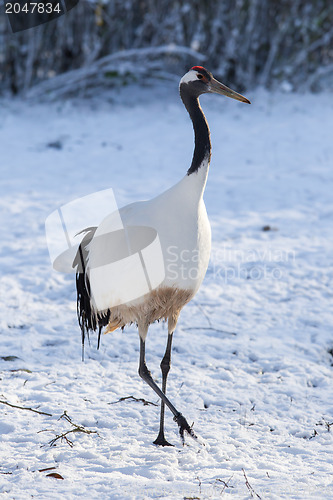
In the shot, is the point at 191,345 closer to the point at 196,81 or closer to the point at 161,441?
the point at 161,441

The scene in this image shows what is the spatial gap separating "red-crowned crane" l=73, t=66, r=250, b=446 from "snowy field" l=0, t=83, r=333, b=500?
396 mm

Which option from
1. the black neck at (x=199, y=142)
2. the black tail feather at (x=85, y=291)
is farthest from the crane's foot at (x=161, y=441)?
the black neck at (x=199, y=142)

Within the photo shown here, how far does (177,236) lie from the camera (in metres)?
3.03

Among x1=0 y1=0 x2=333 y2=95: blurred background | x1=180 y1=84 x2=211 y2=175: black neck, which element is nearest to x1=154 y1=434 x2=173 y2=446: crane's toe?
x1=180 y1=84 x2=211 y2=175: black neck

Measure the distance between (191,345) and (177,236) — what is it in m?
1.71

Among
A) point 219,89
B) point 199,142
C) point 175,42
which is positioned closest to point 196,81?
point 219,89

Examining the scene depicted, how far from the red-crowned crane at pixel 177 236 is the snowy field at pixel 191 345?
40 centimetres

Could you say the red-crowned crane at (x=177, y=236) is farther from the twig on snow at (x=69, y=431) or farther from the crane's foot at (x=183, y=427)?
the twig on snow at (x=69, y=431)

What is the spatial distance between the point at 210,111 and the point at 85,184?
4.03 m

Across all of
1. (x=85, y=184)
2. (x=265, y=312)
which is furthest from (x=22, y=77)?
(x=265, y=312)

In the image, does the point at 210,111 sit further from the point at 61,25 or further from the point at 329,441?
the point at 329,441

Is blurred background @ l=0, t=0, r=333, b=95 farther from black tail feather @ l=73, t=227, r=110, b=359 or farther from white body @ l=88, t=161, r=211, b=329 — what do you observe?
white body @ l=88, t=161, r=211, b=329

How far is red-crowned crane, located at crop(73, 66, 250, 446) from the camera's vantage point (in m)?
3.05

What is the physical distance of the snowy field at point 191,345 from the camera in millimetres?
2936
